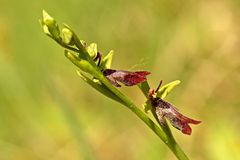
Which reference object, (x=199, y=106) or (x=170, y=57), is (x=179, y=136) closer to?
(x=199, y=106)

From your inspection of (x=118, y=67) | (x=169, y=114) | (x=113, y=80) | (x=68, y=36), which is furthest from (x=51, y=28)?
(x=118, y=67)

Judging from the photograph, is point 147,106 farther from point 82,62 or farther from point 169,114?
point 82,62

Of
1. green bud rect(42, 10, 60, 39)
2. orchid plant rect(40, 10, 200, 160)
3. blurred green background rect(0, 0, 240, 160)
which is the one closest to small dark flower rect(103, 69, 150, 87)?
orchid plant rect(40, 10, 200, 160)

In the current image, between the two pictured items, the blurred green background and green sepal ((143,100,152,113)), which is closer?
green sepal ((143,100,152,113))

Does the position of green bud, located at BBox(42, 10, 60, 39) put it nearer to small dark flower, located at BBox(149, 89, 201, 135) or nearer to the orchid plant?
the orchid plant

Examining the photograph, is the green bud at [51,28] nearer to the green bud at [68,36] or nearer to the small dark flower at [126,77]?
the green bud at [68,36]

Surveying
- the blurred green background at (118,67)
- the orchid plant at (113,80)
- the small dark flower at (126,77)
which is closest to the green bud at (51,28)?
the orchid plant at (113,80)

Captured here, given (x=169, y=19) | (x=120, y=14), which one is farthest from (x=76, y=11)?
(x=169, y=19)

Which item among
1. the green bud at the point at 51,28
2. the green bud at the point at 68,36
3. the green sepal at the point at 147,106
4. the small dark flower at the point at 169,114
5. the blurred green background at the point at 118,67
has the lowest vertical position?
the small dark flower at the point at 169,114

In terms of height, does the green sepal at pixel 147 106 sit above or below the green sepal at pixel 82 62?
below
